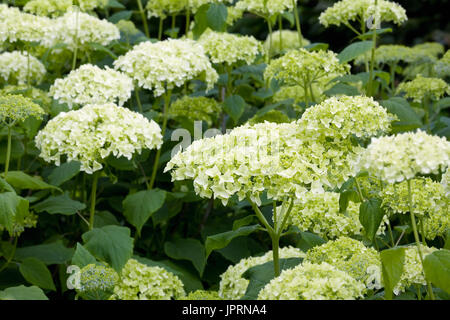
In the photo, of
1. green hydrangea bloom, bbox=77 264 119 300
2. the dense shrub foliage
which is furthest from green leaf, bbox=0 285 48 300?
green hydrangea bloom, bbox=77 264 119 300

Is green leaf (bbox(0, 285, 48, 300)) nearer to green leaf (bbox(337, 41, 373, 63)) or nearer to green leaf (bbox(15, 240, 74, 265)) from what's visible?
green leaf (bbox(15, 240, 74, 265))

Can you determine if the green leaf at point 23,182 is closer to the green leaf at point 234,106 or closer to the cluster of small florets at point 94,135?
the cluster of small florets at point 94,135

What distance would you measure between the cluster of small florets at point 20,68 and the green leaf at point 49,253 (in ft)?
4.38

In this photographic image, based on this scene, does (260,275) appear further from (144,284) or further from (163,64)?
(163,64)

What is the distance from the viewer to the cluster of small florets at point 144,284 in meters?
2.95

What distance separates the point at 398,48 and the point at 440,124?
1004 mm

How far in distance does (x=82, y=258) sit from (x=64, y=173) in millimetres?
921

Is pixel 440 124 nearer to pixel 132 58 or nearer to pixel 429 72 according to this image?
pixel 429 72

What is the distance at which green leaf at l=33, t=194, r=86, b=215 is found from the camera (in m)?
3.42

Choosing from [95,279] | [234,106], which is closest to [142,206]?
[95,279]

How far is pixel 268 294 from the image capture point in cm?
216

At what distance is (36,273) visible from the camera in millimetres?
3436

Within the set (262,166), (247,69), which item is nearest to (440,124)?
(247,69)
